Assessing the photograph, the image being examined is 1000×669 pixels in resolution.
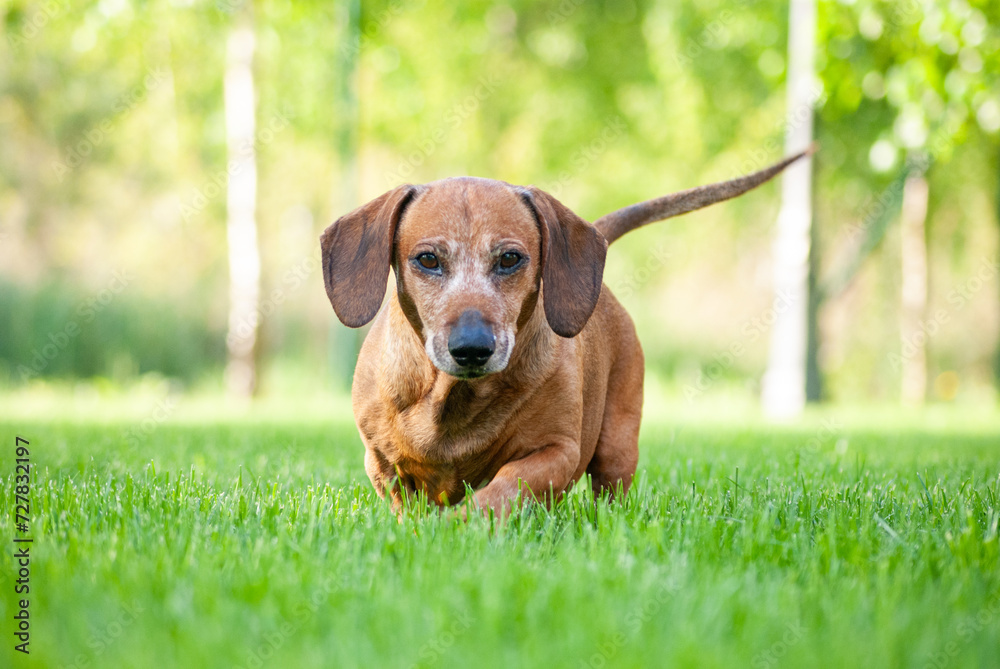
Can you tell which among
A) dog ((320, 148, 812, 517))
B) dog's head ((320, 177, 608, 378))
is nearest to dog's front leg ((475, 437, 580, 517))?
dog ((320, 148, 812, 517))

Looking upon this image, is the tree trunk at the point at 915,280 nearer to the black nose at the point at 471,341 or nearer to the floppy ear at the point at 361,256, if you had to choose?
the floppy ear at the point at 361,256

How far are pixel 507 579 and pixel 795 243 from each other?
8923 millimetres

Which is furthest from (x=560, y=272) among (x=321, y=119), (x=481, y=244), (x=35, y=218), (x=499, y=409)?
(x=35, y=218)

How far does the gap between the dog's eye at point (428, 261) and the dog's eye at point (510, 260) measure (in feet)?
0.78

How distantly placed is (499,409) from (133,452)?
2722 millimetres

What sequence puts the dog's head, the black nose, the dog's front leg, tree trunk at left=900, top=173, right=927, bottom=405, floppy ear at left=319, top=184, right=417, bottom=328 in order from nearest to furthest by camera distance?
the black nose → the dog's front leg → the dog's head → floppy ear at left=319, top=184, right=417, bottom=328 → tree trunk at left=900, top=173, right=927, bottom=405

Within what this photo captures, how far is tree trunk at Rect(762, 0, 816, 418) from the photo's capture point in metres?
9.89

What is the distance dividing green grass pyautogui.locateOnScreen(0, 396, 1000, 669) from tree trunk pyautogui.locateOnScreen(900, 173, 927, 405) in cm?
1162

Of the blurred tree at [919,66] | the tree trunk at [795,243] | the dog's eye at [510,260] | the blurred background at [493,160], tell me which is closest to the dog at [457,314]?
the dog's eye at [510,260]

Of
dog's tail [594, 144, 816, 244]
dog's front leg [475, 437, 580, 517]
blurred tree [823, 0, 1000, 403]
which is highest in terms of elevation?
blurred tree [823, 0, 1000, 403]

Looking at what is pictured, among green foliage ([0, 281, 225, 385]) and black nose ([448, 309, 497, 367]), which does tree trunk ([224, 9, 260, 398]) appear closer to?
green foliage ([0, 281, 225, 385])

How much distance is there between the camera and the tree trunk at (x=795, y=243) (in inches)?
389

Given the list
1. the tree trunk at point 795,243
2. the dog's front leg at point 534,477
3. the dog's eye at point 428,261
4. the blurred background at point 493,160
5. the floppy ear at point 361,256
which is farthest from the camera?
the blurred background at point 493,160

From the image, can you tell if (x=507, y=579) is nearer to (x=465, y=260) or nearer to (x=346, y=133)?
(x=465, y=260)
